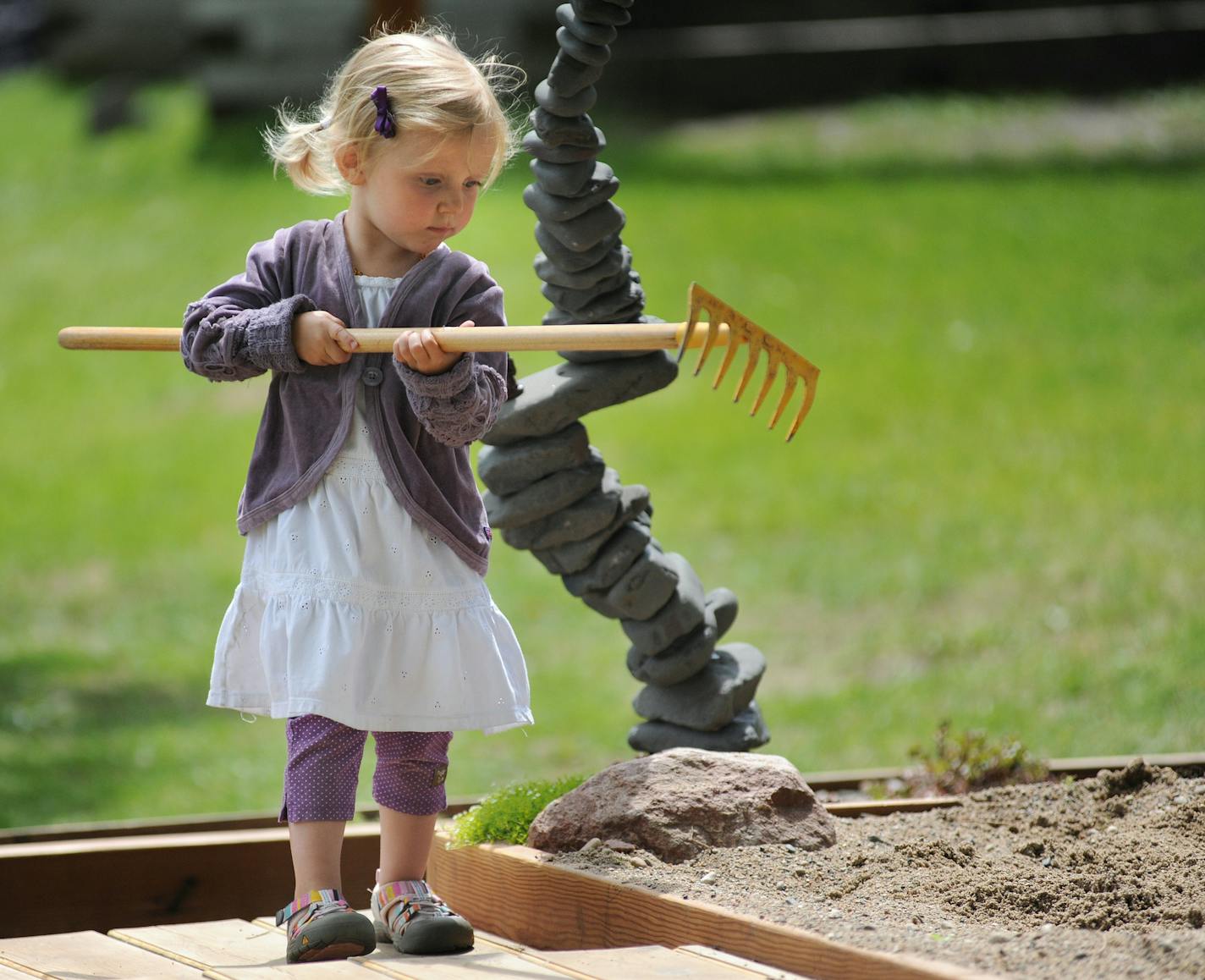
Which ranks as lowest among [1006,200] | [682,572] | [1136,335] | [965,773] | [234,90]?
[965,773]

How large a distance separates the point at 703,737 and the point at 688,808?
478mm

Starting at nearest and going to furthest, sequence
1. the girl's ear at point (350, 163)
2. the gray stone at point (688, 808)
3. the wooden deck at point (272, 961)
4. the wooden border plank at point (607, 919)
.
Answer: the wooden border plank at point (607, 919) → the wooden deck at point (272, 961) → the girl's ear at point (350, 163) → the gray stone at point (688, 808)

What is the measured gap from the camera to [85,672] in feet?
21.5

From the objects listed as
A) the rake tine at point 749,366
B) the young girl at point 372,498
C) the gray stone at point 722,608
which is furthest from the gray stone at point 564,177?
the gray stone at point 722,608

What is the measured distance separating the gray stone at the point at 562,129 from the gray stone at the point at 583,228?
141 mm

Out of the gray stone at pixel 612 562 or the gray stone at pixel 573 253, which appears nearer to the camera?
the gray stone at pixel 573 253

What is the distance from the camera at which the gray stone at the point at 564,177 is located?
3.18m

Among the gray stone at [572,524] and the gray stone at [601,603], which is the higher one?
the gray stone at [572,524]

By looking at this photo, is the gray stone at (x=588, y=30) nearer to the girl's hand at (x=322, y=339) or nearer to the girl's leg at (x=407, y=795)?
the girl's hand at (x=322, y=339)

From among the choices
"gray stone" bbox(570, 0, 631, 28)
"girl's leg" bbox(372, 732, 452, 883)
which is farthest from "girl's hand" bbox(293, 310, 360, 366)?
"gray stone" bbox(570, 0, 631, 28)

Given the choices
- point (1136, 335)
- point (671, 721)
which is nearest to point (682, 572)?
point (671, 721)

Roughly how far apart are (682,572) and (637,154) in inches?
359

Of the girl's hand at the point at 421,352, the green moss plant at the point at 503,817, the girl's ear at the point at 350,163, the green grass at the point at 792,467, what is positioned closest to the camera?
the girl's hand at the point at 421,352

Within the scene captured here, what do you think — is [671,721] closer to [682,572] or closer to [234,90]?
[682,572]
